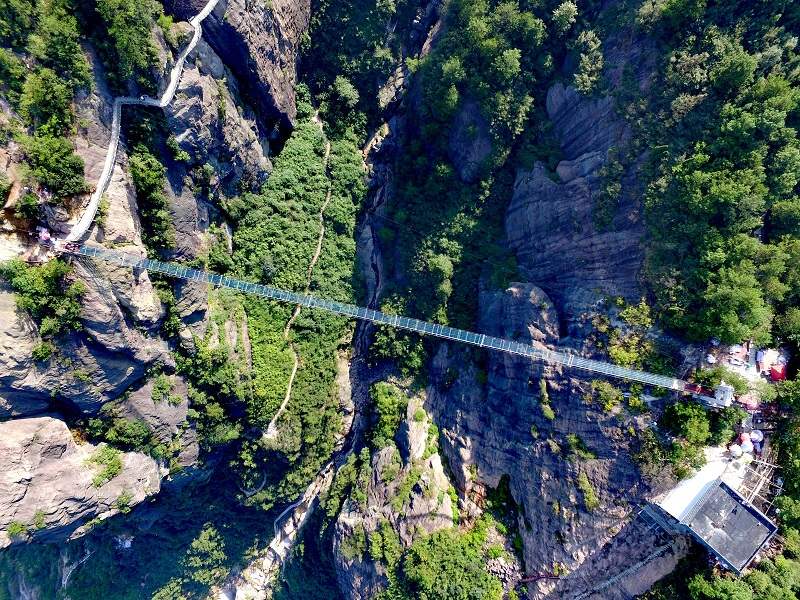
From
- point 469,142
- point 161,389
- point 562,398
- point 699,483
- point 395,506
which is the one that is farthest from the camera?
point 469,142

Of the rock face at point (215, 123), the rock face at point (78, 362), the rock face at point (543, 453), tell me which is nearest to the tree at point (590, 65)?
the rock face at point (543, 453)

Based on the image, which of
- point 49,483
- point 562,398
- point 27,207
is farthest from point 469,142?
point 49,483

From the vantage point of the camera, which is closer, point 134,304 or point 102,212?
point 102,212

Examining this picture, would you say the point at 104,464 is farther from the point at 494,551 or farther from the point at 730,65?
the point at 730,65

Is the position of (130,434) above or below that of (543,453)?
below

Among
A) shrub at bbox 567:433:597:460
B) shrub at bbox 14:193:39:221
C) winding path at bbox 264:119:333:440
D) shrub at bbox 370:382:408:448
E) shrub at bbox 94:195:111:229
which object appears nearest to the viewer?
shrub at bbox 14:193:39:221

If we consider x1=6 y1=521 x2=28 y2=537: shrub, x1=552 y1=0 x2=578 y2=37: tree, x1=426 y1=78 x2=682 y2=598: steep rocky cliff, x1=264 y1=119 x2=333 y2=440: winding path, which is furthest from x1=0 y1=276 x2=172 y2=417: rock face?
x1=552 y1=0 x2=578 y2=37: tree

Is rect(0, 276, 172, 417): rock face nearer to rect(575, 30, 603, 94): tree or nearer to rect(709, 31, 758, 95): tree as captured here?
rect(575, 30, 603, 94): tree
